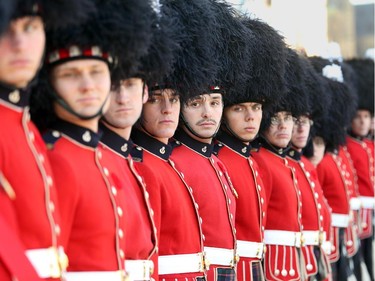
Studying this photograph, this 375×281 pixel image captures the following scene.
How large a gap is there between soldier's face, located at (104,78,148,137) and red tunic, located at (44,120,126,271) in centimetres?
33

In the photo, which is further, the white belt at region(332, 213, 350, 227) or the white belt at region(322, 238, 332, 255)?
the white belt at region(332, 213, 350, 227)

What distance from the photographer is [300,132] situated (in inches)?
244

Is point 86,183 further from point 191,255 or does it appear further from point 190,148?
point 190,148

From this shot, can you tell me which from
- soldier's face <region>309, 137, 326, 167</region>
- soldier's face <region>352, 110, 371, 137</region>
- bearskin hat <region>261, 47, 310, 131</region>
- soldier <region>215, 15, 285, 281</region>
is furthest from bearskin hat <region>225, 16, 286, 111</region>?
soldier's face <region>352, 110, 371, 137</region>

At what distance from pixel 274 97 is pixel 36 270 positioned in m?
2.74

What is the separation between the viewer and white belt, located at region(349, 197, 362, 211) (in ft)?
25.6

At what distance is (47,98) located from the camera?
10.5 feet

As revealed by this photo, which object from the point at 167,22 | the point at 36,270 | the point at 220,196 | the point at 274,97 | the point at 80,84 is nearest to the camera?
the point at 36,270

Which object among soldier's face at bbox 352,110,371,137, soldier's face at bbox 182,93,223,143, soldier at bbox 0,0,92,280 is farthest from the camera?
soldier's face at bbox 352,110,371,137

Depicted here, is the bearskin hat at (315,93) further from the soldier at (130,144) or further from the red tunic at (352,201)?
the soldier at (130,144)

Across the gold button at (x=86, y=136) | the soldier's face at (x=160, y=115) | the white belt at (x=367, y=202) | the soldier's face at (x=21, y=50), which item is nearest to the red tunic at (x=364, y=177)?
the white belt at (x=367, y=202)

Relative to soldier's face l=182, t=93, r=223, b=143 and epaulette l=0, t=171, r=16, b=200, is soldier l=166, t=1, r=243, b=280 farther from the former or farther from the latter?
epaulette l=0, t=171, r=16, b=200

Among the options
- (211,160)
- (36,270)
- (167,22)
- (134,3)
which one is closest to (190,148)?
(211,160)

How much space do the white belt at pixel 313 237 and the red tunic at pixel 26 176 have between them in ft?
10.0
